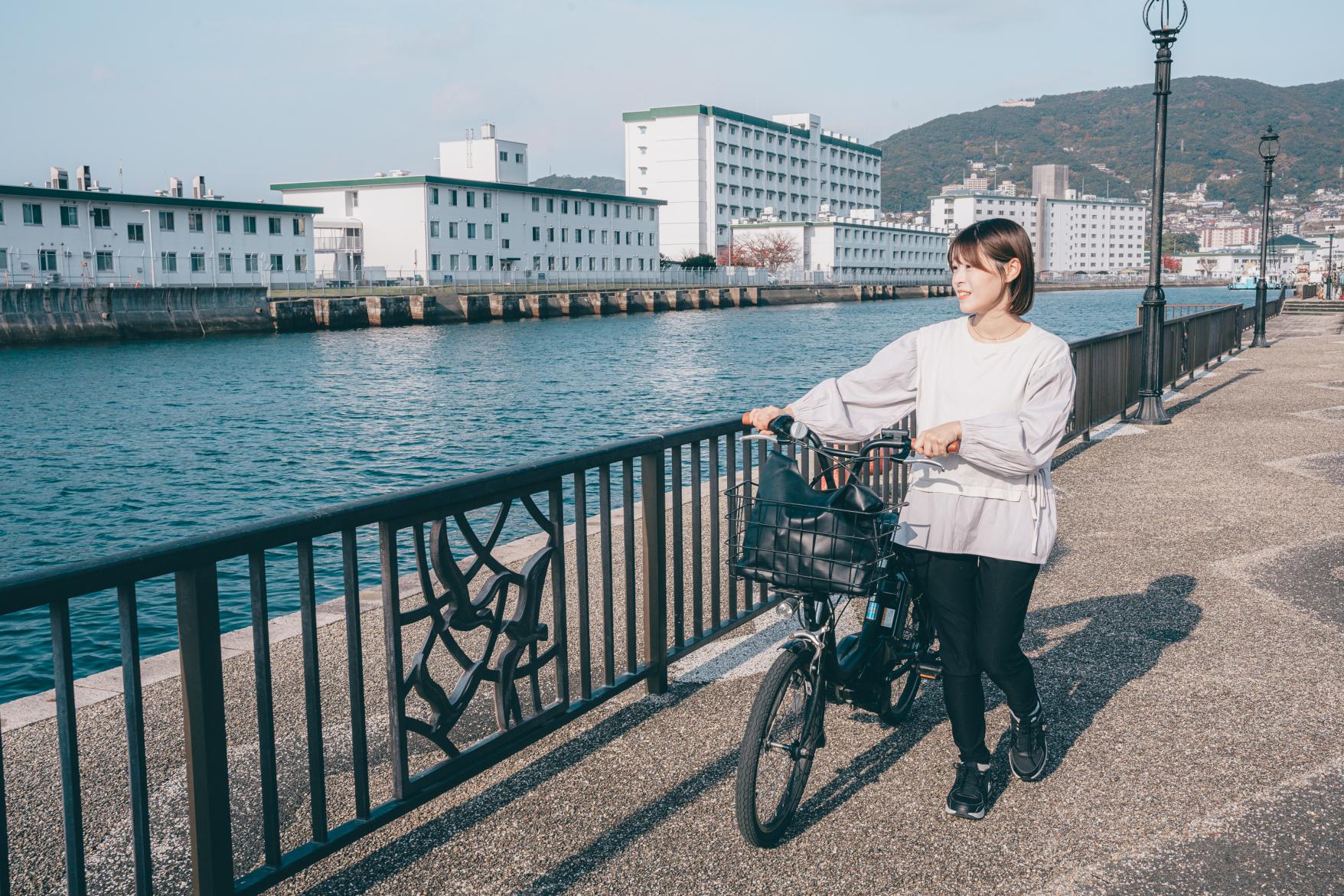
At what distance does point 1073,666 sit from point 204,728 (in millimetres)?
4122

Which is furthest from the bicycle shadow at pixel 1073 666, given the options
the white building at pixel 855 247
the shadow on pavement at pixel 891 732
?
the white building at pixel 855 247

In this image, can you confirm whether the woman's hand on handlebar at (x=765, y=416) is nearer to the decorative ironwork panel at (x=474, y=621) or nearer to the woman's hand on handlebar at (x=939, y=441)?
the woman's hand on handlebar at (x=939, y=441)

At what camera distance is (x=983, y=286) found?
3605mm

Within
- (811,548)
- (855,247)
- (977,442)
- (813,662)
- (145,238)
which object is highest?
(855,247)

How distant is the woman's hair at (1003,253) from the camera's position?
3584mm

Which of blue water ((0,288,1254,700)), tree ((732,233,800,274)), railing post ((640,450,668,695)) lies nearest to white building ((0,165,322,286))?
blue water ((0,288,1254,700))

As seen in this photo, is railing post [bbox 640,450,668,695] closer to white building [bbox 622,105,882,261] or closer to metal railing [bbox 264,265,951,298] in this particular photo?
metal railing [bbox 264,265,951,298]

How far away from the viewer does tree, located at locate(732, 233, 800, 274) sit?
133125 millimetres

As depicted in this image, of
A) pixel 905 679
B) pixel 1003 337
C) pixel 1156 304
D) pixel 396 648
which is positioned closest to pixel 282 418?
pixel 1156 304

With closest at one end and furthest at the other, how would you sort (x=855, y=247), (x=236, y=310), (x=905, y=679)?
(x=905, y=679) → (x=236, y=310) → (x=855, y=247)

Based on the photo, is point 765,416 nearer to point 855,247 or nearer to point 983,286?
point 983,286

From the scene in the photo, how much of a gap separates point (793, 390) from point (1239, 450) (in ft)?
85.0

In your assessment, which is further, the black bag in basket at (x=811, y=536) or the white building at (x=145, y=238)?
the white building at (x=145, y=238)

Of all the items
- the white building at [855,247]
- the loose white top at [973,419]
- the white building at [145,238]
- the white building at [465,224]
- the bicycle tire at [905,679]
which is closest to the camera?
the loose white top at [973,419]
